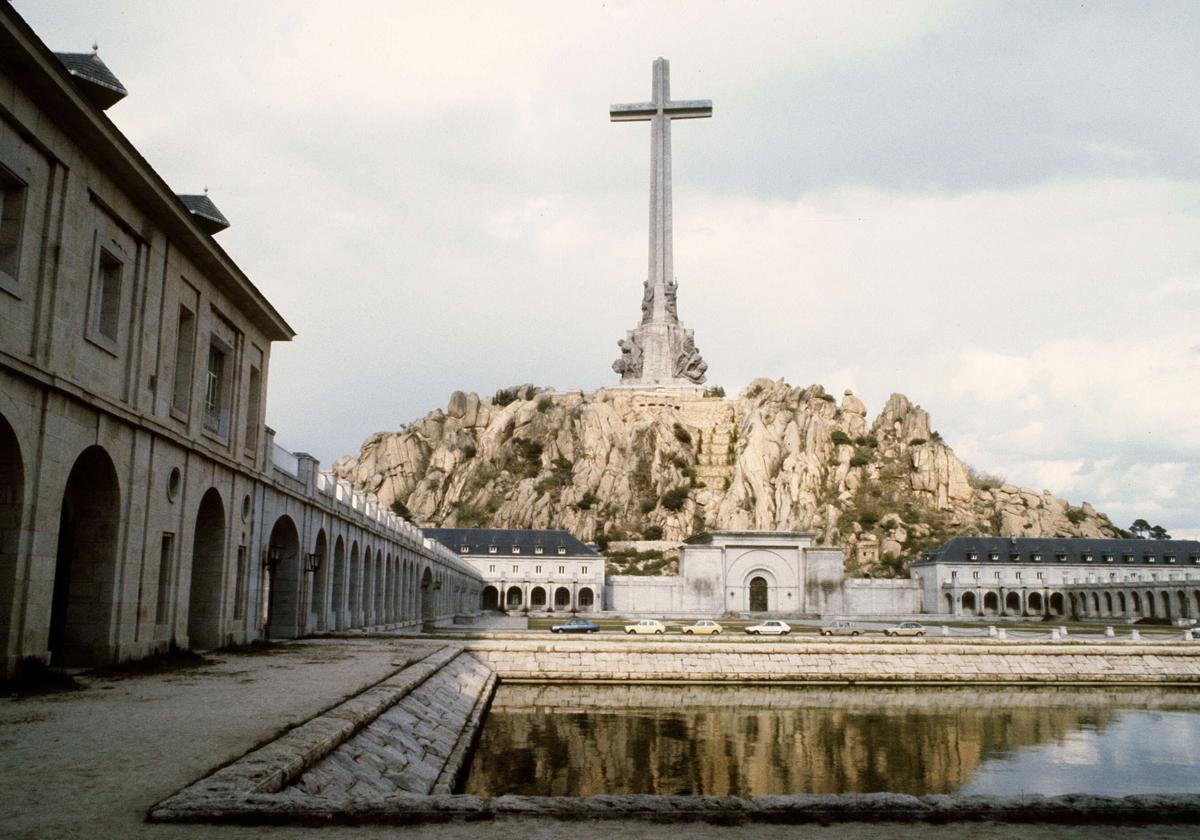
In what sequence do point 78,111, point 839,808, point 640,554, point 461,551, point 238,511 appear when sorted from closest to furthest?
point 839,808 < point 78,111 < point 238,511 < point 461,551 < point 640,554

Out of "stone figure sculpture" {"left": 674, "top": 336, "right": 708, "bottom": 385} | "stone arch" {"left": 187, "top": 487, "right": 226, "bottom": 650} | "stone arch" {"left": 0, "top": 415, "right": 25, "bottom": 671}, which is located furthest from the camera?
"stone figure sculpture" {"left": 674, "top": 336, "right": 708, "bottom": 385}

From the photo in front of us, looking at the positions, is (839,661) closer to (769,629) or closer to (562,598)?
(769,629)

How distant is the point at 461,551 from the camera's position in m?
94.2

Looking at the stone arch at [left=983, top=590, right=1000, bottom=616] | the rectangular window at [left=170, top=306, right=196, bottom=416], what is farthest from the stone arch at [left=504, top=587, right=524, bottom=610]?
the rectangular window at [left=170, top=306, right=196, bottom=416]

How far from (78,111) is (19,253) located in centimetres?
281

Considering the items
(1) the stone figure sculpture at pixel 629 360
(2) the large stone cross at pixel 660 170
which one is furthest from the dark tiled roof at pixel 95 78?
(1) the stone figure sculpture at pixel 629 360

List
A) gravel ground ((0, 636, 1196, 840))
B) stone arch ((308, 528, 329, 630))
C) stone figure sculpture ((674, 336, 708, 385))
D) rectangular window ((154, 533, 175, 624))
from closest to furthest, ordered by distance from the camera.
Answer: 1. gravel ground ((0, 636, 1196, 840))
2. rectangular window ((154, 533, 175, 624))
3. stone arch ((308, 528, 329, 630))
4. stone figure sculpture ((674, 336, 708, 385))

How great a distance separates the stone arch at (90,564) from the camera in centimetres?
1856

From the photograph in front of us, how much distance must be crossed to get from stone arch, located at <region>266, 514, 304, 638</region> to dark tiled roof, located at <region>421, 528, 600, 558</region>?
6350cm

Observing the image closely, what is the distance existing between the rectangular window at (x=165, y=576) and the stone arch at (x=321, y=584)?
1167 centimetres

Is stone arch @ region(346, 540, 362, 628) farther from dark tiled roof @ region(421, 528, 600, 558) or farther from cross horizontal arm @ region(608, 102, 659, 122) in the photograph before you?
cross horizontal arm @ region(608, 102, 659, 122)

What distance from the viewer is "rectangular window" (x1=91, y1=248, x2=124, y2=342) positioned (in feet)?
62.0

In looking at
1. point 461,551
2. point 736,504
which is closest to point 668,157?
point 736,504

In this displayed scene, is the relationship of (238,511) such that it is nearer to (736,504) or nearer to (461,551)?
(461,551)
